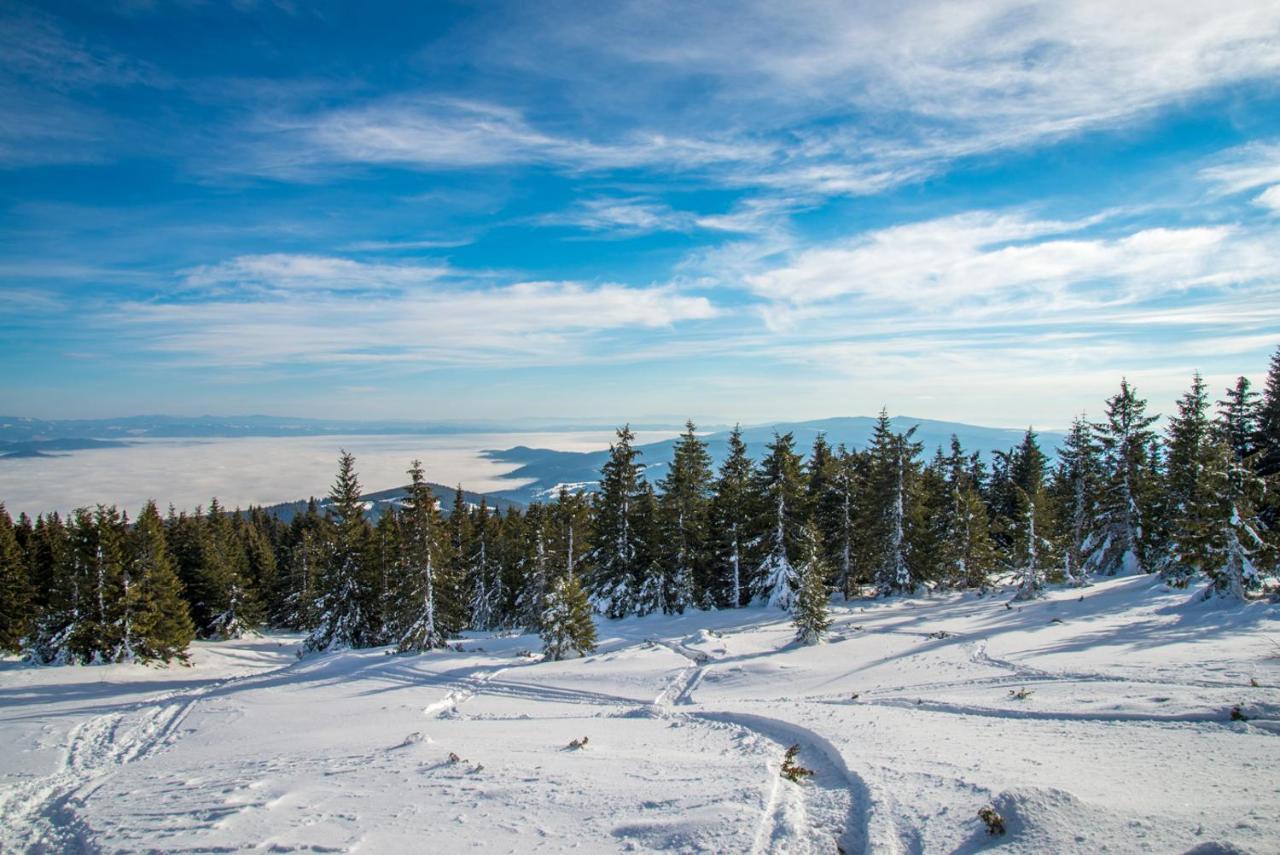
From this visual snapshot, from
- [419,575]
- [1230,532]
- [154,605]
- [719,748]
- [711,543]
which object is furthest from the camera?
[711,543]

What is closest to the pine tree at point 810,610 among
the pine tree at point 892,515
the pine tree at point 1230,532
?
the pine tree at point 892,515

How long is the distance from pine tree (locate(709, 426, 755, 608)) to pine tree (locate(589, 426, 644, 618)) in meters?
5.20

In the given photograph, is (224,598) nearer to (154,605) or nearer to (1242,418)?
(154,605)

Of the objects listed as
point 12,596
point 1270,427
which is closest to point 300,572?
point 12,596

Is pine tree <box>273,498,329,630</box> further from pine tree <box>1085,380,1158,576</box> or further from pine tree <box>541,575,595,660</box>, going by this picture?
pine tree <box>1085,380,1158,576</box>

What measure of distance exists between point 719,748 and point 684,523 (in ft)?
88.6

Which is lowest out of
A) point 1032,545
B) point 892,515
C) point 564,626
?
point 564,626

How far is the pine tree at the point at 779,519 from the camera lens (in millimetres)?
38156

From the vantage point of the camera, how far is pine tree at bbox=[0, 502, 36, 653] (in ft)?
135

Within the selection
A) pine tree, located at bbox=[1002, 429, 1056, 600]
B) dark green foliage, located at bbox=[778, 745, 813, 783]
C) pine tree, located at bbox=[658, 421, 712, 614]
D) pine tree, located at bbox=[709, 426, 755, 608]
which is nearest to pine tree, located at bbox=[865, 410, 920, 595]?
pine tree, located at bbox=[1002, 429, 1056, 600]

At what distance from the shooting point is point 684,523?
40.1 meters

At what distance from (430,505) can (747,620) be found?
18446mm

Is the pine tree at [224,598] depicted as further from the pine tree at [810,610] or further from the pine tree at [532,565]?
the pine tree at [810,610]

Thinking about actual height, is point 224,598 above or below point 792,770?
below
